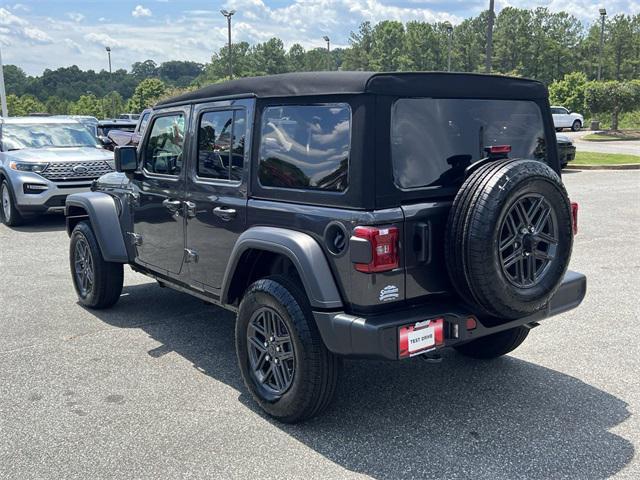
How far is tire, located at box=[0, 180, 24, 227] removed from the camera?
1072 centimetres

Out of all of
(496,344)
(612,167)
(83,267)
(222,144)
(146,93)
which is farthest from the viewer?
(146,93)

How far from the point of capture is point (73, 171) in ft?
35.0

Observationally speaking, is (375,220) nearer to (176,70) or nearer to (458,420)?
(458,420)

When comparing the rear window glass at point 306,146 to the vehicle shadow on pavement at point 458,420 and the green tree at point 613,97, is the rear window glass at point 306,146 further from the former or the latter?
the green tree at point 613,97

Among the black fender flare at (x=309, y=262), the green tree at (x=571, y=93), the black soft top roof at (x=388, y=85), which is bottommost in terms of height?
the black fender flare at (x=309, y=262)

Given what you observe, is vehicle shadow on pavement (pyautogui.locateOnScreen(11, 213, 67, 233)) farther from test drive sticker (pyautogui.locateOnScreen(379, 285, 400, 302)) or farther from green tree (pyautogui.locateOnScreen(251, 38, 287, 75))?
green tree (pyautogui.locateOnScreen(251, 38, 287, 75))

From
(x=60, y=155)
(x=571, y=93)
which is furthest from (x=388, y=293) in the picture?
(x=571, y=93)

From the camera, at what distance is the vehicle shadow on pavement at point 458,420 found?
10.7 ft

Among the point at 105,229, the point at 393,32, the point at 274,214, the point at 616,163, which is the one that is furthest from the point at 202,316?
the point at 393,32

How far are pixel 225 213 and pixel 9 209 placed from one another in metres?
8.20

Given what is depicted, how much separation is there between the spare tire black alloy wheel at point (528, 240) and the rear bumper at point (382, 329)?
33 centimetres

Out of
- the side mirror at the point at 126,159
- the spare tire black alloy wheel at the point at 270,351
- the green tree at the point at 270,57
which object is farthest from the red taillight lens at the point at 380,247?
the green tree at the point at 270,57

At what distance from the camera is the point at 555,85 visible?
46938 millimetres

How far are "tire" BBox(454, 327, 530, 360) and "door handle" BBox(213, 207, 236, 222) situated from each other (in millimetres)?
1946
